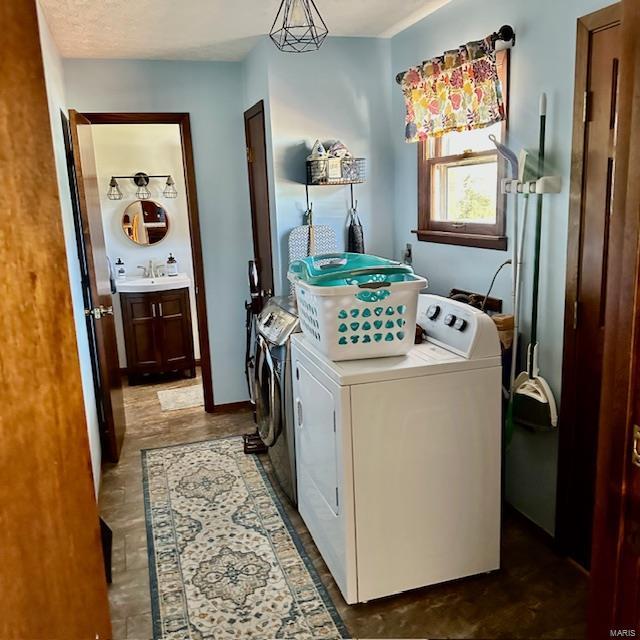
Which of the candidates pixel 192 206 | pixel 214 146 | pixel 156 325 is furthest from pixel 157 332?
pixel 214 146

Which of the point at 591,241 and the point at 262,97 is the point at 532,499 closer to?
the point at 591,241

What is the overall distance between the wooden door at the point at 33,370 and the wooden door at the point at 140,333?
13.9 ft

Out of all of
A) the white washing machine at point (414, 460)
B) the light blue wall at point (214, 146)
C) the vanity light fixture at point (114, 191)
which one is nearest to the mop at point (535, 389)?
the white washing machine at point (414, 460)

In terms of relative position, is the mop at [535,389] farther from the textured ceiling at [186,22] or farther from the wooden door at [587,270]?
the textured ceiling at [186,22]

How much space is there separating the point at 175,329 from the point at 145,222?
1016 millimetres

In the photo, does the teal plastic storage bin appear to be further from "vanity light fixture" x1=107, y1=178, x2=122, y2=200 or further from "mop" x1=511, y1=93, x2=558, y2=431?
"vanity light fixture" x1=107, y1=178, x2=122, y2=200

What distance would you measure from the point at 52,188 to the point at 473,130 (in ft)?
8.03

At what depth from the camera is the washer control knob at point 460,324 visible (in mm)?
2289

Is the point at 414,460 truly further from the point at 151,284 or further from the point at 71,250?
the point at 151,284

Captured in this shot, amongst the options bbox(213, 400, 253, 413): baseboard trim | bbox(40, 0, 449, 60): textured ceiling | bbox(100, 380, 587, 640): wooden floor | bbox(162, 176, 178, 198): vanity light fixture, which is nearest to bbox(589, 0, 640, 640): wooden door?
bbox(100, 380, 587, 640): wooden floor

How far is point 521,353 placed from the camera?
8.68ft

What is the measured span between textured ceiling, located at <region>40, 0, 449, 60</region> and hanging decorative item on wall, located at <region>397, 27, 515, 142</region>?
1.09 ft

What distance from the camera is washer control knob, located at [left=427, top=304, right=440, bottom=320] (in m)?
2.51

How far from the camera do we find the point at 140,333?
199 inches
